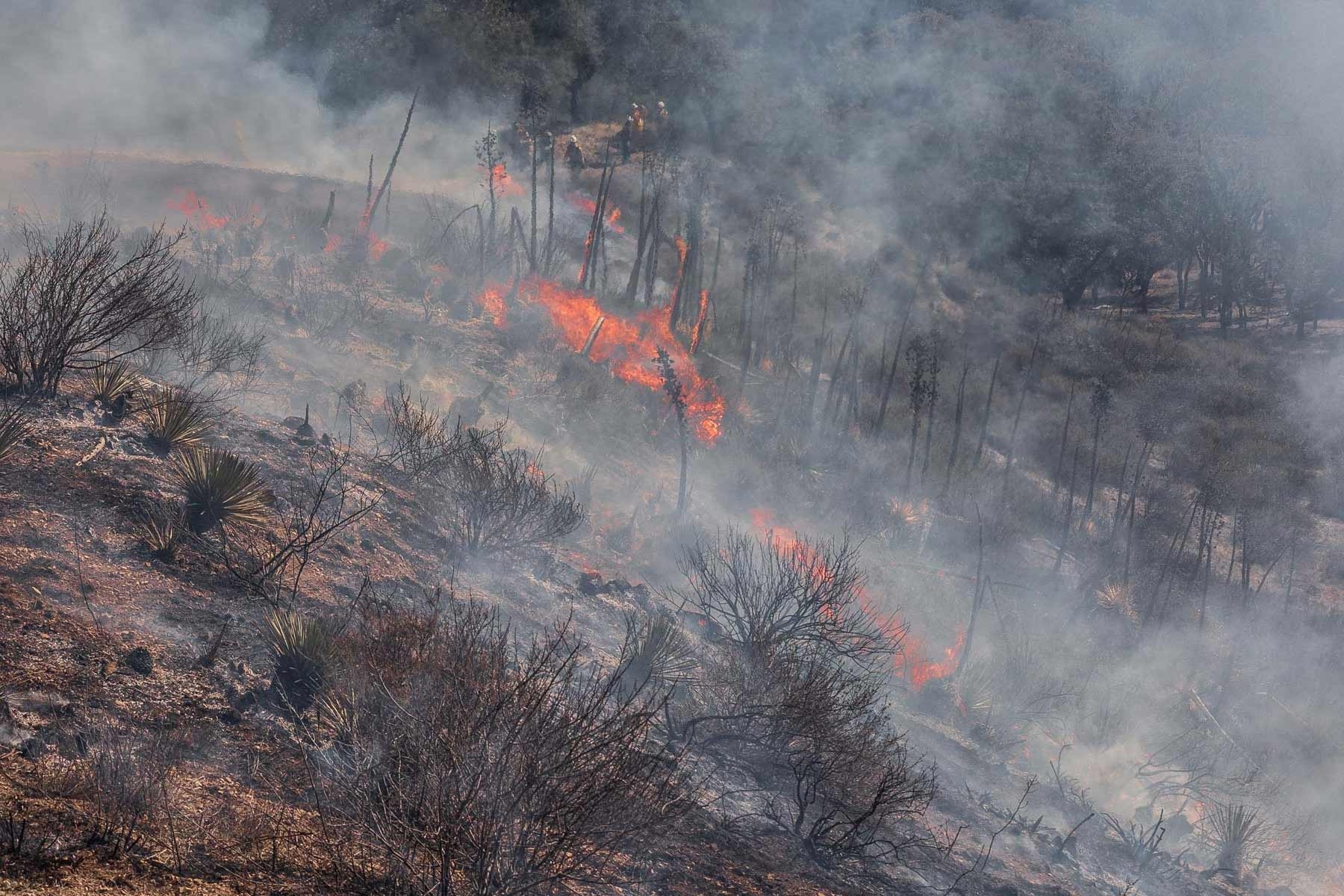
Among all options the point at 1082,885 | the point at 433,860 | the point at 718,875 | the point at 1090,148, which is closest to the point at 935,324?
the point at 1090,148

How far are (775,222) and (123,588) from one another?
37158 millimetres

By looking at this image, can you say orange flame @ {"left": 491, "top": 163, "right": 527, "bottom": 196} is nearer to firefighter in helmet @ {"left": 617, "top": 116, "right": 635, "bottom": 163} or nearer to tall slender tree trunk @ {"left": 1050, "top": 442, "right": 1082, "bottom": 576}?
firefighter in helmet @ {"left": 617, "top": 116, "right": 635, "bottom": 163}

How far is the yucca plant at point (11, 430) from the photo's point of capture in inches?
339

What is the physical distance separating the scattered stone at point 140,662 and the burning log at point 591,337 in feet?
73.2

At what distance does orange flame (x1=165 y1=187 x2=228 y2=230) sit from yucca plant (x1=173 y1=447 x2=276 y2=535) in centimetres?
1934

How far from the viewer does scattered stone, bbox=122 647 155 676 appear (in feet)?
23.2

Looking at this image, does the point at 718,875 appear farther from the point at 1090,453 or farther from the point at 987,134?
the point at 987,134

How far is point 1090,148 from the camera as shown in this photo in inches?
2223

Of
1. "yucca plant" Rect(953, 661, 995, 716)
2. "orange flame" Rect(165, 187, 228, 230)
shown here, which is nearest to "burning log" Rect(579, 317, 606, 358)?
"orange flame" Rect(165, 187, 228, 230)

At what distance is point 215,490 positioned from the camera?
9914 mm

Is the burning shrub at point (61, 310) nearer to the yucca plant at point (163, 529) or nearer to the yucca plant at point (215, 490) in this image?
the yucca plant at point (215, 490)

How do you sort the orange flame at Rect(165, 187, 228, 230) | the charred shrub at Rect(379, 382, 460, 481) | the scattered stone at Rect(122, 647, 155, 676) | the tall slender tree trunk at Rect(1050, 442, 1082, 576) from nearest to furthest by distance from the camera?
the scattered stone at Rect(122, 647, 155, 676)
the charred shrub at Rect(379, 382, 460, 481)
the orange flame at Rect(165, 187, 228, 230)
the tall slender tree trunk at Rect(1050, 442, 1082, 576)

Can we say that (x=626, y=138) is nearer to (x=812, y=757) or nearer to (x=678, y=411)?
(x=678, y=411)

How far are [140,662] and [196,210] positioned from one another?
2428 centimetres
